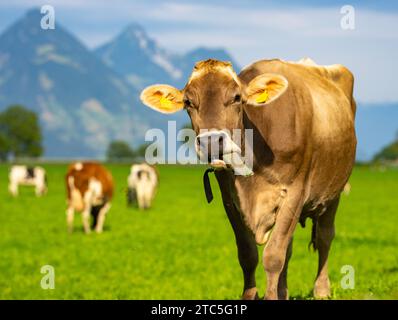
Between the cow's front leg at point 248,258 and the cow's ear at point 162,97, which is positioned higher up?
the cow's ear at point 162,97

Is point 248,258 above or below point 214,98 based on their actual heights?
below

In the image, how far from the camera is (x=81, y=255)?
64.0 feet

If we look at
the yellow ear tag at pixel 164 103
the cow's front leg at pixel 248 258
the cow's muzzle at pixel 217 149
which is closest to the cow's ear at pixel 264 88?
the yellow ear tag at pixel 164 103

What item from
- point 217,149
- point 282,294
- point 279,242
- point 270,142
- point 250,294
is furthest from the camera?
point 282,294

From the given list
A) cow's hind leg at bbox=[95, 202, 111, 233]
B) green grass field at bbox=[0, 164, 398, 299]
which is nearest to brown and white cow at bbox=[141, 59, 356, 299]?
green grass field at bbox=[0, 164, 398, 299]

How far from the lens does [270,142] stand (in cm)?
540

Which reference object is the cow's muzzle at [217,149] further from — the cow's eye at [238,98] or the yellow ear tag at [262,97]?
the yellow ear tag at [262,97]

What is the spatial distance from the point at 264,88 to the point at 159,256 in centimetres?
1443

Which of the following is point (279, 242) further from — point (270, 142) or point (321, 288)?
point (321, 288)

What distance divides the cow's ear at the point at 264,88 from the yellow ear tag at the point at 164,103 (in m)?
0.59

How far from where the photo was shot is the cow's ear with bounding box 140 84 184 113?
5.10 m

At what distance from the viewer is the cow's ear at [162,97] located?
510 cm

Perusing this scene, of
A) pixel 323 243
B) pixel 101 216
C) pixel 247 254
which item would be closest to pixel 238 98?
pixel 247 254
